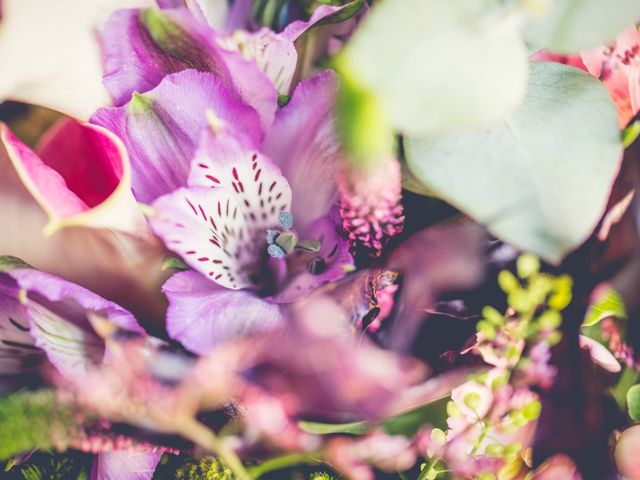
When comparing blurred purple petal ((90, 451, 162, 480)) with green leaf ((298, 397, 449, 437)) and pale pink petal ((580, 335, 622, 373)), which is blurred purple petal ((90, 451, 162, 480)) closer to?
green leaf ((298, 397, 449, 437))

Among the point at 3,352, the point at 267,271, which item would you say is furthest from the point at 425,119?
the point at 3,352

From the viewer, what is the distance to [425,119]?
0.94 feet

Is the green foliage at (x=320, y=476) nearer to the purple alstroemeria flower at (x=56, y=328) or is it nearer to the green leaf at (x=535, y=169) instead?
the purple alstroemeria flower at (x=56, y=328)

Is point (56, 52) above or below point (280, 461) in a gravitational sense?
above

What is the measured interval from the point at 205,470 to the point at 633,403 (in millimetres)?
276

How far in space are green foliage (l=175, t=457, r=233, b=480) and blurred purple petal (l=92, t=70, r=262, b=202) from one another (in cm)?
17

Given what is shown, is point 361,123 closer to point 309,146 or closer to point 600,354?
point 309,146

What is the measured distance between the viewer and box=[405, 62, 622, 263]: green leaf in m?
0.35

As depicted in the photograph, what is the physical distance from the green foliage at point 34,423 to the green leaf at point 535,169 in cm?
23

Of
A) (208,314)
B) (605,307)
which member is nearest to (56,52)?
(208,314)

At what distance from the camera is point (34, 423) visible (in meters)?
0.38

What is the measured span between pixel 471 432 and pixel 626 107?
0.23m

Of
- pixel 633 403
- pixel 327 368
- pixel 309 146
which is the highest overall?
pixel 309 146

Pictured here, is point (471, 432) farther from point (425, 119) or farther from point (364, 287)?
point (425, 119)
